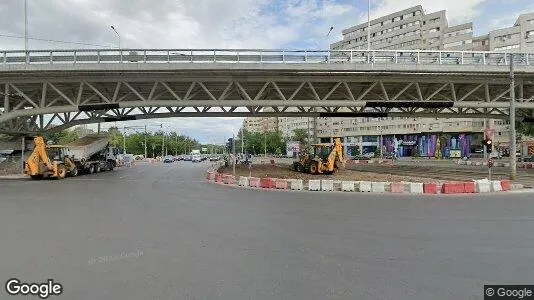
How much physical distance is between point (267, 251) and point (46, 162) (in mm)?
26206

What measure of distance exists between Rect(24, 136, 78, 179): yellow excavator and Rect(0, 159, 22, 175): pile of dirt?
7978 millimetres

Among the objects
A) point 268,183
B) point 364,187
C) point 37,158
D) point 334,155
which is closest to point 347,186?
point 364,187

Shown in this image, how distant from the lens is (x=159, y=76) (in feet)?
88.0

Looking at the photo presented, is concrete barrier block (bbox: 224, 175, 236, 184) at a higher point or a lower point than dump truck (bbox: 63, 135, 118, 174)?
lower

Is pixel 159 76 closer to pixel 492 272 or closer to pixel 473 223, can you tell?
pixel 473 223

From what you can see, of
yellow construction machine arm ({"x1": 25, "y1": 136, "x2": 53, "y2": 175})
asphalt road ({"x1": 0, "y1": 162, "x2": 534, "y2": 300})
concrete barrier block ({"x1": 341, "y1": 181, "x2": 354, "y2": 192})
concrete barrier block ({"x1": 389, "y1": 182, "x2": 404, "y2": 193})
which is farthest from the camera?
yellow construction machine arm ({"x1": 25, "y1": 136, "x2": 53, "y2": 175})

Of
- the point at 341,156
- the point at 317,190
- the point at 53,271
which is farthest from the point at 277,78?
the point at 53,271

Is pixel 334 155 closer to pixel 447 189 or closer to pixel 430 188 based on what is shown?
pixel 430 188

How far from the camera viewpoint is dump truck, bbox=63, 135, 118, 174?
33.7 meters

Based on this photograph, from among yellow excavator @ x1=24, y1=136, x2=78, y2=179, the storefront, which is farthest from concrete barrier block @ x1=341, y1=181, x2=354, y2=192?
the storefront

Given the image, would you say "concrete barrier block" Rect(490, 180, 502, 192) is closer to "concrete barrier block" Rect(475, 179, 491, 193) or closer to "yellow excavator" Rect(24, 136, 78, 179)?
"concrete barrier block" Rect(475, 179, 491, 193)

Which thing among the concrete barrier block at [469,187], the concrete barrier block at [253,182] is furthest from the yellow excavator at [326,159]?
the concrete barrier block at [469,187]

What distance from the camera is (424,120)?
86750 millimetres

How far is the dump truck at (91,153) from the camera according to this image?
111 ft
